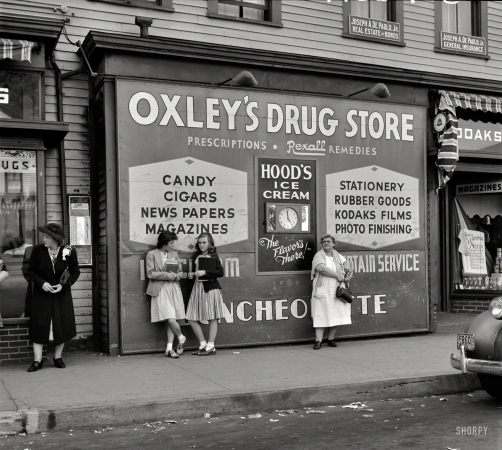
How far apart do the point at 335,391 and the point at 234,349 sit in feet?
9.72

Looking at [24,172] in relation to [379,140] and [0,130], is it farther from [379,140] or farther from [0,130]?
[379,140]

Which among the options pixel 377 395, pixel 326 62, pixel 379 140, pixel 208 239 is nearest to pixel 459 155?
pixel 379 140

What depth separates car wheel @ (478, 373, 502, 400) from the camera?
298 inches

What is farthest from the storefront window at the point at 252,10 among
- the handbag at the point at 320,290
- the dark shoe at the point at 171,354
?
the dark shoe at the point at 171,354

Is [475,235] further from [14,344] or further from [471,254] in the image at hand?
[14,344]

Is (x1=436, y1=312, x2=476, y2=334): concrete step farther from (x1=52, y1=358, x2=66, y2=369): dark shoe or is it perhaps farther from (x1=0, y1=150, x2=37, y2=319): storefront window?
(x1=0, y1=150, x2=37, y2=319): storefront window

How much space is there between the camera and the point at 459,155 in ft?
41.1

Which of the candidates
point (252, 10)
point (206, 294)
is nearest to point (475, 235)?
point (252, 10)

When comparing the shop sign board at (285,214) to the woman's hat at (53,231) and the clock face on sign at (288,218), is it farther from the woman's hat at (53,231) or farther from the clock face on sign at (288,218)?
the woman's hat at (53,231)

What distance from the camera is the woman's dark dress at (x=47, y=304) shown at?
8.69m

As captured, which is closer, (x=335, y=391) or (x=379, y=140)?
(x=335, y=391)

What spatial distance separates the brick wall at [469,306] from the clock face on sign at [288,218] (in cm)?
474

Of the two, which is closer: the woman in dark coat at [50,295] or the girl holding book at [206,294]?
the woman in dark coat at [50,295]

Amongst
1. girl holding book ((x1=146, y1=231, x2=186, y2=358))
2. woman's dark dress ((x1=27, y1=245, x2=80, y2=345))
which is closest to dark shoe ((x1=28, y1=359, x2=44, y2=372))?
woman's dark dress ((x1=27, y1=245, x2=80, y2=345))
